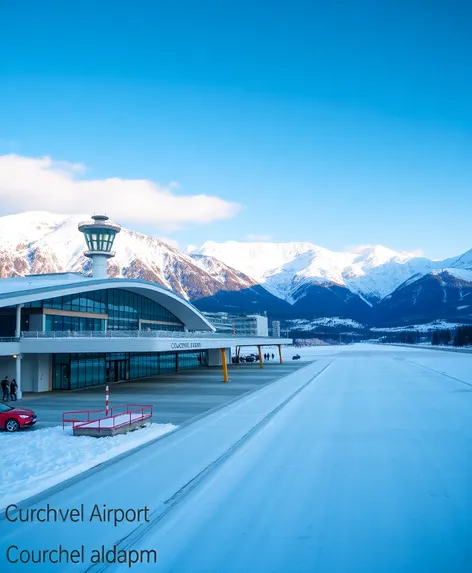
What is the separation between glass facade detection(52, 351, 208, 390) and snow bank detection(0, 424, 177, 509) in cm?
1647

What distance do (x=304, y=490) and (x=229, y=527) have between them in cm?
286

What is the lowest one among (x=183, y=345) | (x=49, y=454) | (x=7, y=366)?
(x=49, y=454)

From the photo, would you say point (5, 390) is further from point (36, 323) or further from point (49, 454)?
point (49, 454)

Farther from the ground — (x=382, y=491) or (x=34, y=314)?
(x=34, y=314)

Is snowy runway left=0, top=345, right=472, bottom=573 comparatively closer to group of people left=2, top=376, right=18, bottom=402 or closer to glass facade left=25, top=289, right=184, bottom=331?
group of people left=2, top=376, right=18, bottom=402

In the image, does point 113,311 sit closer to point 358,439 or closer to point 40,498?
point 358,439

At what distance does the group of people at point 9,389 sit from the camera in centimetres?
2896

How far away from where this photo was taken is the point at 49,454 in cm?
1525

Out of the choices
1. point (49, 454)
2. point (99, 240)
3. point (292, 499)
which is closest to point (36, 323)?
point (99, 240)

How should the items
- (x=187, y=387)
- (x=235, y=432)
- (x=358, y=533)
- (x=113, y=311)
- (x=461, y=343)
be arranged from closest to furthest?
1. (x=358, y=533)
2. (x=235, y=432)
3. (x=187, y=387)
4. (x=113, y=311)
5. (x=461, y=343)

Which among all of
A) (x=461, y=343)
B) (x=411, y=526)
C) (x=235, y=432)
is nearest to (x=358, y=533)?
(x=411, y=526)

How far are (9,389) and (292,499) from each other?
23557 millimetres

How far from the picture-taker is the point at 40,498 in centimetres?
1115

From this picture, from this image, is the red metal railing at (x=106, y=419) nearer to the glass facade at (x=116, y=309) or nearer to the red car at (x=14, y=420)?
the red car at (x=14, y=420)
